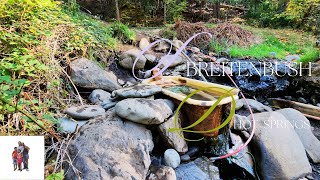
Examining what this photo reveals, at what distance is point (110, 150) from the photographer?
1946mm

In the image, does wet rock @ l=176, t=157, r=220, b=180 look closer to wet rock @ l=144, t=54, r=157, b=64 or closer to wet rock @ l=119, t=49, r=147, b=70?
wet rock @ l=119, t=49, r=147, b=70

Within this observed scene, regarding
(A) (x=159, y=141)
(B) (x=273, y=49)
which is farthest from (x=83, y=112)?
(B) (x=273, y=49)

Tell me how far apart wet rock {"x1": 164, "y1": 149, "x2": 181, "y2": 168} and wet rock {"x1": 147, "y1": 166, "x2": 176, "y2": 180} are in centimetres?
18

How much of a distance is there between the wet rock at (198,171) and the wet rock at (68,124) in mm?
949

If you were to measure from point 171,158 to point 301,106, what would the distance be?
2.62 metres

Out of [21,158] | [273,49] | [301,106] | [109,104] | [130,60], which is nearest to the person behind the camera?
[21,158]

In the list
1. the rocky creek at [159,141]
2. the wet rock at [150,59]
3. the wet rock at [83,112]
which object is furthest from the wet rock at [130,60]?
the wet rock at [83,112]

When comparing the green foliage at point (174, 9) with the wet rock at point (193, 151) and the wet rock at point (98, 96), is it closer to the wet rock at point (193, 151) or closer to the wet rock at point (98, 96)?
the wet rock at point (98, 96)

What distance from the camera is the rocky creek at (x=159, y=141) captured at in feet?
6.36

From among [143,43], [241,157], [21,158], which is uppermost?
[143,43]

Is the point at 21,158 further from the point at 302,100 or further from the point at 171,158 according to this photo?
the point at 302,100

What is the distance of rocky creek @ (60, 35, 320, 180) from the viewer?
6.36 ft

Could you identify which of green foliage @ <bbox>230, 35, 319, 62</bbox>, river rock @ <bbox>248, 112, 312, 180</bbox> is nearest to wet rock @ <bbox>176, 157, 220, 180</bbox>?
river rock @ <bbox>248, 112, 312, 180</bbox>

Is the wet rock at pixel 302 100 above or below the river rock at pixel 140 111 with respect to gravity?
below
